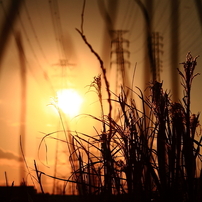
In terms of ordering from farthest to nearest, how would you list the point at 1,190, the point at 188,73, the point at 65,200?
the point at 1,190, the point at 65,200, the point at 188,73

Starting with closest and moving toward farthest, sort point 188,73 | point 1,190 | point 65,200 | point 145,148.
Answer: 1. point 188,73
2. point 145,148
3. point 65,200
4. point 1,190

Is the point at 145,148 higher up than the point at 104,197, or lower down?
higher up

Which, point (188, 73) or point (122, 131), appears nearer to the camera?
point (188, 73)

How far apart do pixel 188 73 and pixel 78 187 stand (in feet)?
2.04

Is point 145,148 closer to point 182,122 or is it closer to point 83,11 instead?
point 182,122

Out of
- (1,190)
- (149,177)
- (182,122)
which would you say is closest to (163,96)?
(182,122)

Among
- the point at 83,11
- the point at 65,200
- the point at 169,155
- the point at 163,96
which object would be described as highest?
the point at 83,11

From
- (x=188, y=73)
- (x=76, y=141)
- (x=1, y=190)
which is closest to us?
(x=188, y=73)

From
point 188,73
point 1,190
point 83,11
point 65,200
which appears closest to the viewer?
point 188,73

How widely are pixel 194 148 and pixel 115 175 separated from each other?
28 cm

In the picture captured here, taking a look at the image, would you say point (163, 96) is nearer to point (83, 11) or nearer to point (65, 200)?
point (65, 200)

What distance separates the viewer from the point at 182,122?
3.11 feet

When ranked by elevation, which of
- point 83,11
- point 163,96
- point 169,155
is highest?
point 83,11

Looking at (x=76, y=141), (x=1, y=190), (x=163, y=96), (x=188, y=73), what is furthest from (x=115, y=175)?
(x=1, y=190)
